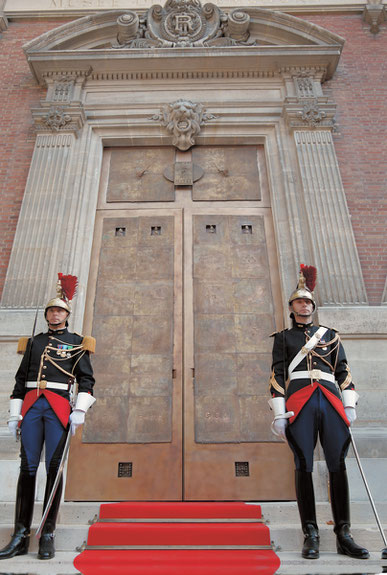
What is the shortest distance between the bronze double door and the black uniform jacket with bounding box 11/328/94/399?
216cm

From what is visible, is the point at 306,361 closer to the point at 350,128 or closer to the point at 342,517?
the point at 342,517

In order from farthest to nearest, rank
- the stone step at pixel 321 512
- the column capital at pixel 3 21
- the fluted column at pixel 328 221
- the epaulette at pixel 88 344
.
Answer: the column capital at pixel 3 21
the fluted column at pixel 328 221
the stone step at pixel 321 512
the epaulette at pixel 88 344

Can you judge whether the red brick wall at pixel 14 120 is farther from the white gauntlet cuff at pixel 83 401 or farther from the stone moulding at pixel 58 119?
the white gauntlet cuff at pixel 83 401

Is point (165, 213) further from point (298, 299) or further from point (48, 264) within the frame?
point (298, 299)

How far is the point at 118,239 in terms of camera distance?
775 cm

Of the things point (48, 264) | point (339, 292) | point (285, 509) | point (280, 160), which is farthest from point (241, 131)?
point (285, 509)

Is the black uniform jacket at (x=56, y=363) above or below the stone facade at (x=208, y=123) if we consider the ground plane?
below

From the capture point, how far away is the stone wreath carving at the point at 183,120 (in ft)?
27.1

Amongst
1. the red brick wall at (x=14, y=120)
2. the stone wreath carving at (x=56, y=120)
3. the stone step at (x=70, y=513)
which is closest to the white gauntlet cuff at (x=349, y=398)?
the stone step at (x=70, y=513)

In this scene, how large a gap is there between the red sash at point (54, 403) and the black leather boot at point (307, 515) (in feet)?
6.48

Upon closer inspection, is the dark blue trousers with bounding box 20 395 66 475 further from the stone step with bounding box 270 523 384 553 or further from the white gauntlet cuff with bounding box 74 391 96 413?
the stone step with bounding box 270 523 384 553

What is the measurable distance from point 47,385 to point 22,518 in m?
1.04

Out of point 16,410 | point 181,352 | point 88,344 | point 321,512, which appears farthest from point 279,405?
point 181,352

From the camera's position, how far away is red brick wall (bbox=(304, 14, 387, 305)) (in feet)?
24.0
